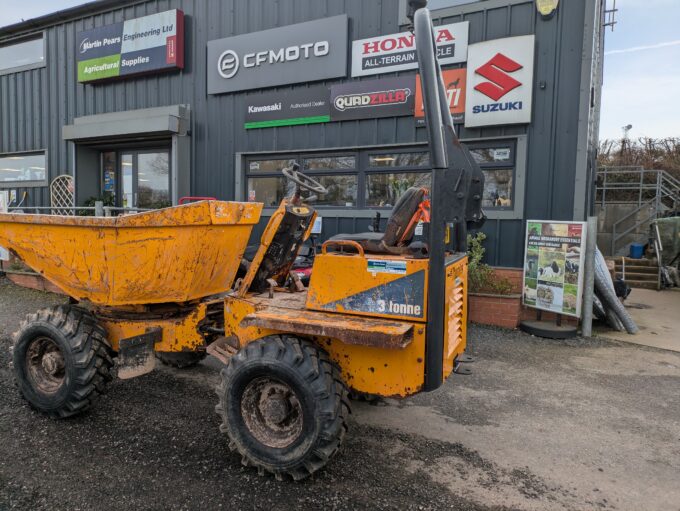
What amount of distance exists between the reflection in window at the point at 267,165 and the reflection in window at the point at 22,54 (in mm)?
6805

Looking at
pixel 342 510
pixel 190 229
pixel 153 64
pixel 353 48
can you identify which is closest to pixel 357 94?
pixel 353 48

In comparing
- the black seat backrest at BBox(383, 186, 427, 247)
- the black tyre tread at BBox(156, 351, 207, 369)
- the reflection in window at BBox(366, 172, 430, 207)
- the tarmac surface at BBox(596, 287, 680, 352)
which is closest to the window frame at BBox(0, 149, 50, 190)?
the reflection in window at BBox(366, 172, 430, 207)

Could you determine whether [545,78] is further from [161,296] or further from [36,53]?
[36,53]

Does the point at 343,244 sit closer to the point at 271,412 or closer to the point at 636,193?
the point at 271,412

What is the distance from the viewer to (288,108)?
9062 millimetres

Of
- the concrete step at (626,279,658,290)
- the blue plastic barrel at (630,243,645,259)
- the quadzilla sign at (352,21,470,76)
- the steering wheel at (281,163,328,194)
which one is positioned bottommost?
the concrete step at (626,279,658,290)

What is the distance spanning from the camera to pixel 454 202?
2.79 meters

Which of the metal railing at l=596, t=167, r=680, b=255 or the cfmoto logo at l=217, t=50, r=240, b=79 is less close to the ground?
the cfmoto logo at l=217, t=50, r=240, b=79

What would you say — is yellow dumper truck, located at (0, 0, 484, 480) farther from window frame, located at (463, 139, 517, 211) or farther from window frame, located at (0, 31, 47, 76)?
window frame, located at (0, 31, 47, 76)

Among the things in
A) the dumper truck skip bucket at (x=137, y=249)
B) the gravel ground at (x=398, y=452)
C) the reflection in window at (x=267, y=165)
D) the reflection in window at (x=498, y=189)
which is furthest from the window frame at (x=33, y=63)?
the reflection in window at (x=498, y=189)

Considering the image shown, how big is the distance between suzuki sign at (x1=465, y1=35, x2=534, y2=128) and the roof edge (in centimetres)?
751

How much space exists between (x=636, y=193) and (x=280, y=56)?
1273 cm

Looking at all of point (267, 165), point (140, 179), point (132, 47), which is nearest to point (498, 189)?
point (267, 165)

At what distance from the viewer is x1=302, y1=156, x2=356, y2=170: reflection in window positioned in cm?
868
